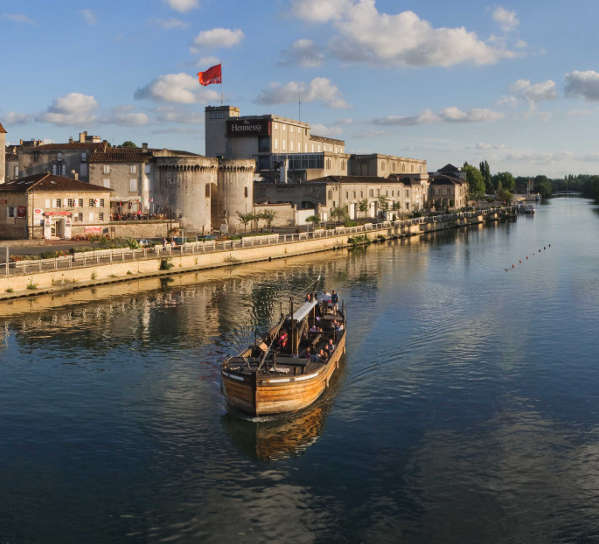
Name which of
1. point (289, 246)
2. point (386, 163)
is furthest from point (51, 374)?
point (386, 163)

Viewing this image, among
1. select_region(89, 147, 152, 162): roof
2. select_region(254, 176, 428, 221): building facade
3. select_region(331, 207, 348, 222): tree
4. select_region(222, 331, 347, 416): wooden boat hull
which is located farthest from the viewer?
select_region(331, 207, 348, 222): tree

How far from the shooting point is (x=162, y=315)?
52.7 m

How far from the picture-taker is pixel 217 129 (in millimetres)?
154000

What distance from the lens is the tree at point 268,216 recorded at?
111 m

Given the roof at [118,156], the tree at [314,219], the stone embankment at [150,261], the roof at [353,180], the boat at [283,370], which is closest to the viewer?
the boat at [283,370]

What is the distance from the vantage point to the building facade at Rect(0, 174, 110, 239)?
261ft

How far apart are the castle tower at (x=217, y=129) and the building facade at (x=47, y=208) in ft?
230

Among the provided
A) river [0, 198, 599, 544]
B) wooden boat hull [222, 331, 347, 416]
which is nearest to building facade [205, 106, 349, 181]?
river [0, 198, 599, 544]

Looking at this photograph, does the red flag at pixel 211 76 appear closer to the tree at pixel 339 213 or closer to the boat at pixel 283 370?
the tree at pixel 339 213

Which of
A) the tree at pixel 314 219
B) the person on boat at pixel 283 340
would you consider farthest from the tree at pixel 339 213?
the person on boat at pixel 283 340

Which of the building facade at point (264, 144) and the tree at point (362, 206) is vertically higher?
the building facade at point (264, 144)

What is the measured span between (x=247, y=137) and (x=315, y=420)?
419ft

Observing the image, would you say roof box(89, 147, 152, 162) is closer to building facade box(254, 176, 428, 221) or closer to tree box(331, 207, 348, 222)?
building facade box(254, 176, 428, 221)

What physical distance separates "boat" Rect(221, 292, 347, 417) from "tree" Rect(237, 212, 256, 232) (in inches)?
2696
